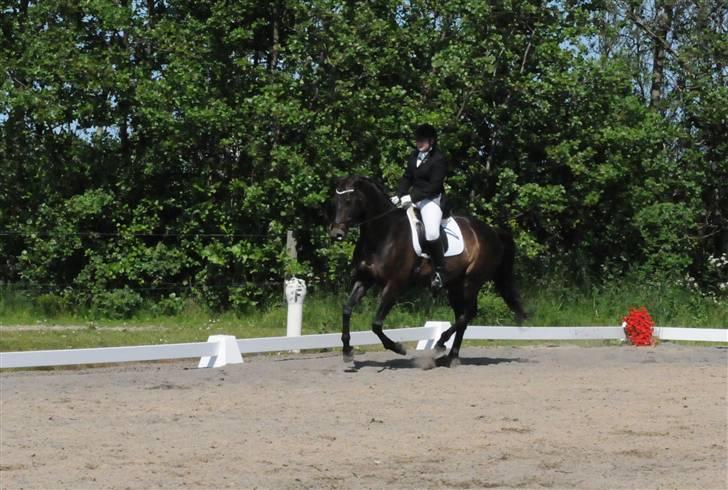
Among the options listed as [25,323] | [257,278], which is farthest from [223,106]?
[25,323]

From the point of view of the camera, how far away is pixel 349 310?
13.0 m

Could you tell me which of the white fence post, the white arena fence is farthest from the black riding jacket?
the white fence post

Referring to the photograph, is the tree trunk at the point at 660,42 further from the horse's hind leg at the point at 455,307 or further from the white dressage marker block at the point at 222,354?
the white dressage marker block at the point at 222,354

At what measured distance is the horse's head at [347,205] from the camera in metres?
12.7

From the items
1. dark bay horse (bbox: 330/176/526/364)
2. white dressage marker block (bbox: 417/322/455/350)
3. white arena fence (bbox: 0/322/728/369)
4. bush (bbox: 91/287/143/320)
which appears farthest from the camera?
bush (bbox: 91/287/143/320)

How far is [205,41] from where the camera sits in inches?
797

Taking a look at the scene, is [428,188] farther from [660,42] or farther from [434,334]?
[660,42]

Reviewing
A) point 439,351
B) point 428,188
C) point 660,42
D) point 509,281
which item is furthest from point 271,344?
point 660,42

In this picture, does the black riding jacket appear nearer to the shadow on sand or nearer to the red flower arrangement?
the shadow on sand

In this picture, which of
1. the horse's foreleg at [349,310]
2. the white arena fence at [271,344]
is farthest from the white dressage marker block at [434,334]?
the horse's foreleg at [349,310]

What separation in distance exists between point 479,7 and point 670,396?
34.7 feet

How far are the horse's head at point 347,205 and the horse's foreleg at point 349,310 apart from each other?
29.3 inches

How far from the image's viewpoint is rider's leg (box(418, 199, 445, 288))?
13.3 meters

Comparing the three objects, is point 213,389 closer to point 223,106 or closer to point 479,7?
point 223,106
